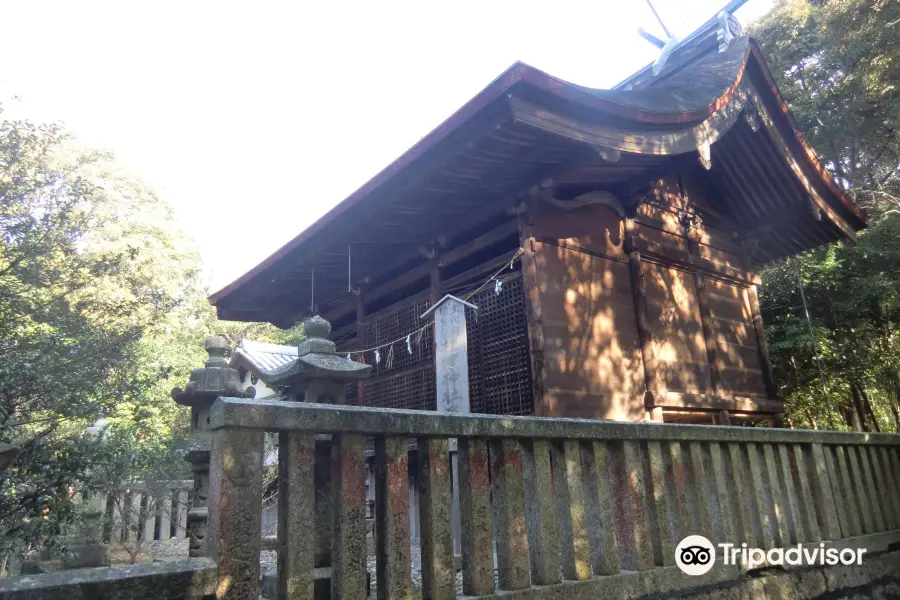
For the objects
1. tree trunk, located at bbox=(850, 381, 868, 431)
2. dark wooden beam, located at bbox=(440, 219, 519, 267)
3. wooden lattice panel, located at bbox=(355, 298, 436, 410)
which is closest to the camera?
dark wooden beam, located at bbox=(440, 219, 519, 267)

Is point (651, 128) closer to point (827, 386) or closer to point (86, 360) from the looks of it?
point (86, 360)

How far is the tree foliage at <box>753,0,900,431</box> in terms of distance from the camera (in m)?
11.1

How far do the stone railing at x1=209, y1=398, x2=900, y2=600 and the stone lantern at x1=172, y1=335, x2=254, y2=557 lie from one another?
3496 millimetres

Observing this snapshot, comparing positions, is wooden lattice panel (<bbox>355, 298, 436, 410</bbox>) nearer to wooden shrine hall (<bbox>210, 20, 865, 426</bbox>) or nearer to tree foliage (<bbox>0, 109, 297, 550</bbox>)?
wooden shrine hall (<bbox>210, 20, 865, 426</bbox>)

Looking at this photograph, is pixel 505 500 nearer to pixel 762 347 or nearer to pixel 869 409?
pixel 762 347

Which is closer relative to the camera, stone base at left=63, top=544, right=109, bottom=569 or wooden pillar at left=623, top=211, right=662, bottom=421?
wooden pillar at left=623, top=211, right=662, bottom=421

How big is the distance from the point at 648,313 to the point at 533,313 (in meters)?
1.86

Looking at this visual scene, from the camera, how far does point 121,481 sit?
9398 millimetres

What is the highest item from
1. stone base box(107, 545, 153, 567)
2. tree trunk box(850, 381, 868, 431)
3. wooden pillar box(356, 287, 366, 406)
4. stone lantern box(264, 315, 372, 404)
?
wooden pillar box(356, 287, 366, 406)

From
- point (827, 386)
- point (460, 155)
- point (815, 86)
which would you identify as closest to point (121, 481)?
point (460, 155)

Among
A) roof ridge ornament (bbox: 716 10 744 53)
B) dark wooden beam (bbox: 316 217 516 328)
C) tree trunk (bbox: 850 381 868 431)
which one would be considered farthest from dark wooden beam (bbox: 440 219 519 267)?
tree trunk (bbox: 850 381 868 431)

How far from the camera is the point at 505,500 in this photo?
2.85 m

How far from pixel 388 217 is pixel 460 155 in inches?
72.3

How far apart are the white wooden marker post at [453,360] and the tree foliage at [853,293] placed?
7.28 metres
